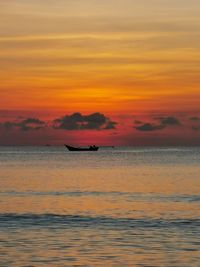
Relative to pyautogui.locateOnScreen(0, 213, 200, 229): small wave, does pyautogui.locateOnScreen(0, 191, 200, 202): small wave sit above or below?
above

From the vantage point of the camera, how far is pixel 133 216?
45062 mm

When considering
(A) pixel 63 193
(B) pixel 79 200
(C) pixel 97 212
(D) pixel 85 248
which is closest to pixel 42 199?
(B) pixel 79 200

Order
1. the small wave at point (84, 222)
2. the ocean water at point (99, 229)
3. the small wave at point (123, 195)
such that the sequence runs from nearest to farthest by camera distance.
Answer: the ocean water at point (99, 229) → the small wave at point (84, 222) → the small wave at point (123, 195)

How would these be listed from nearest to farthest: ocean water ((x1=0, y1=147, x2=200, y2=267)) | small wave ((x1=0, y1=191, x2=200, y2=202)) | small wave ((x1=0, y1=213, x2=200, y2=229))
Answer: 1. ocean water ((x1=0, y1=147, x2=200, y2=267))
2. small wave ((x1=0, y1=213, x2=200, y2=229))
3. small wave ((x1=0, y1=191, x2=200, y2=202))

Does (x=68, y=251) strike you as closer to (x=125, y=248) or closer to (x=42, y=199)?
(x=125, y=248)

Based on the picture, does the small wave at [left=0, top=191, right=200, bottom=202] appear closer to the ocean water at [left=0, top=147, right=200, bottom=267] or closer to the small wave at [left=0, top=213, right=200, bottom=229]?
the ocean water at [left=0, top=147, right=200, bottom=267]

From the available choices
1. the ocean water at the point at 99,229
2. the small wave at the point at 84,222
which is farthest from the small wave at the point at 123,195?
the small wave at the point at 84,222

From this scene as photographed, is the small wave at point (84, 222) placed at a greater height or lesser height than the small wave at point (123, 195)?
lesser

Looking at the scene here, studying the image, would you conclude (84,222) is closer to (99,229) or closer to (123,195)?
(99,229)

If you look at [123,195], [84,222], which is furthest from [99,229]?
[123,195]

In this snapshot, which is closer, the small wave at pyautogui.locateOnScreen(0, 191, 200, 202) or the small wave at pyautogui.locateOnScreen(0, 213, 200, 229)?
the small wave at pyautogui.locateOnScreen(0, 213, 200, 229)

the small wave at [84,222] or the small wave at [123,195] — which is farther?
the small wave at [123,195]

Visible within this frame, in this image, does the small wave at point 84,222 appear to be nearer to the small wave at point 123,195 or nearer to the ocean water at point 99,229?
the ocean water at point 99,229

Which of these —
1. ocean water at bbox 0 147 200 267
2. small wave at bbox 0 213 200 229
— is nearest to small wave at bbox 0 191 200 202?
Answer: ocean water at bbox 0 147 200 267
